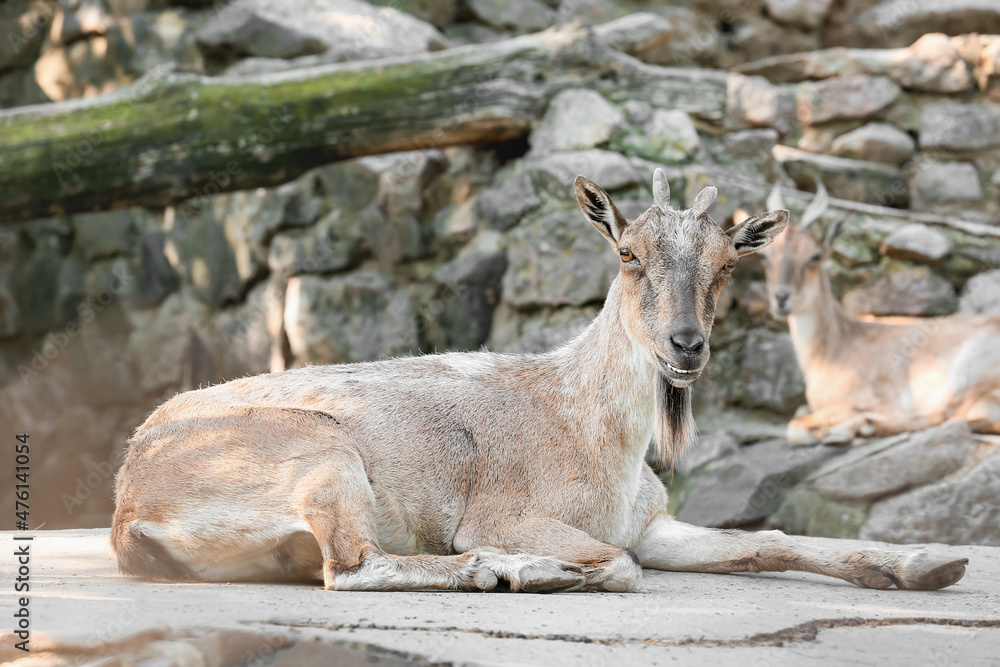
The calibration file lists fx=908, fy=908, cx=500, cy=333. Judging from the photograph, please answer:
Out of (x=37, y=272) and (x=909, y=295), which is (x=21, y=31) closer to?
(x=37, y=272)

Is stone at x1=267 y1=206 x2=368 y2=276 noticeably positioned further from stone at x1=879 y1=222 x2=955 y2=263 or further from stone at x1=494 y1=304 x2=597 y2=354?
stone at x1=879 y1=222 x2=955 y2=263

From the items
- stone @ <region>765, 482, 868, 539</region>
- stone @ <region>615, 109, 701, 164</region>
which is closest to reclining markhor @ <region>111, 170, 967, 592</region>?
stone @ <region>765, 482, 868, 539</region>

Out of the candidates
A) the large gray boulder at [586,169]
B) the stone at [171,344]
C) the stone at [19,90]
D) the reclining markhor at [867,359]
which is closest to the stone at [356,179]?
the large gray boulder at [586,169]

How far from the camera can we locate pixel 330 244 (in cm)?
843

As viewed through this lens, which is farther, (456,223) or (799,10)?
(799,10)

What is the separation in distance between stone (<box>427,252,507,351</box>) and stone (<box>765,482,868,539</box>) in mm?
2775

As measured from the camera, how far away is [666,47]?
32.4 feet

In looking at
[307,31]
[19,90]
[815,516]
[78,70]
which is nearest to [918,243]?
[815,516]

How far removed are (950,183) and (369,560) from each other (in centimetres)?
731

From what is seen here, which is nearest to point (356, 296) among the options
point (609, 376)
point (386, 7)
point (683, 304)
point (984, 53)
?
point (386, 7)

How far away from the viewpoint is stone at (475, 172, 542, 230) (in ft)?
24.1

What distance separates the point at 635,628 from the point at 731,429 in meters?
4.43

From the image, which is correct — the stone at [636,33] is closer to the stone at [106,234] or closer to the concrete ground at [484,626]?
the stone at [106,234]

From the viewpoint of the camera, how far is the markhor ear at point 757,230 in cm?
414
